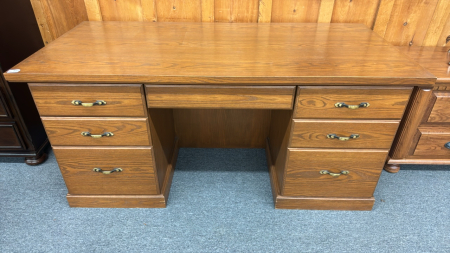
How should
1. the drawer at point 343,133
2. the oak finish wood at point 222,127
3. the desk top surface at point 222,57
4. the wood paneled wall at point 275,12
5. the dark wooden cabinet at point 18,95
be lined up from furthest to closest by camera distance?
the oak finish wood at point 222,127 < the wood paneled wall at point 275,12 < the dark wooden cabinet at point 18,95 < the drawer at point 343,133 < the desk top surface at point 222,57

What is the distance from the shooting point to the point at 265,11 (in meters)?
1.44

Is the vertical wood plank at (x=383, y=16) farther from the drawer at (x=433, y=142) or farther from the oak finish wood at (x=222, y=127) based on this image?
the oak finish wood at (x=222, y=127)

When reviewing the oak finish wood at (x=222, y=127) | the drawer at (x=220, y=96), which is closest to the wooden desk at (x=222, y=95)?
the drawer at (x=220, y=96)

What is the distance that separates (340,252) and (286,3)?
1.14 m

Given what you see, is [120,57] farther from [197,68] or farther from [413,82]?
[413,82]

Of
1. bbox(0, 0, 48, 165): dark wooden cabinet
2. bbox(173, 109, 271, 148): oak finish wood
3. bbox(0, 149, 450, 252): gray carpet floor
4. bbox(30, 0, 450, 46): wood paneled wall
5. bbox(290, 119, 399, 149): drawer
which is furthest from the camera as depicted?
bbox(173, 109, 271, 148): oak finish wood

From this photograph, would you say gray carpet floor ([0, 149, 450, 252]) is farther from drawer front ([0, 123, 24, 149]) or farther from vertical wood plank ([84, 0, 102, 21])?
vertical wood plank ([84, 0, 102, 21])

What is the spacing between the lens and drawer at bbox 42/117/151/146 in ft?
3.63

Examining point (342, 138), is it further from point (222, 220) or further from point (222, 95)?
point (222, 220)

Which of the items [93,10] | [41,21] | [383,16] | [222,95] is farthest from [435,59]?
[41,21]

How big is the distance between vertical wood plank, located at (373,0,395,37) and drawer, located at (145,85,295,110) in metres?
0.78

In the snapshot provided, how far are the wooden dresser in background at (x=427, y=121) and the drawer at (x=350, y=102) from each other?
1.21 feet

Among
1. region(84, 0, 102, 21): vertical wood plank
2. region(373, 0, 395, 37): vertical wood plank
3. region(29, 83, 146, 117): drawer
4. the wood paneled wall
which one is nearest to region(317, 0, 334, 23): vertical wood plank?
the wood paneled wall

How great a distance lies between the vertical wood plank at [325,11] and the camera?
4.65 feet
